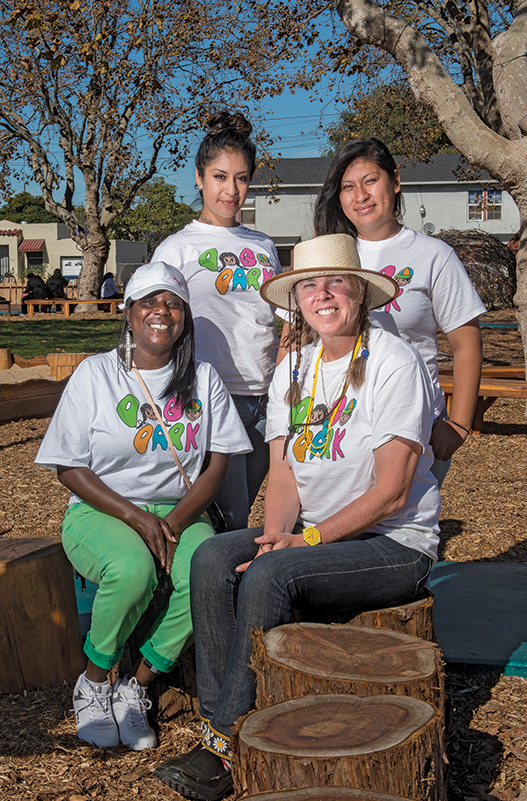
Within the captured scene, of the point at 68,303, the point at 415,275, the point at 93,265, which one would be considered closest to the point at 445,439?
the point at 415,275

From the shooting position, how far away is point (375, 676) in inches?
81.5

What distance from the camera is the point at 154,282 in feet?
9.48

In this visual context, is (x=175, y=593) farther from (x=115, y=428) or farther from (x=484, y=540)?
(x=484, y=540)

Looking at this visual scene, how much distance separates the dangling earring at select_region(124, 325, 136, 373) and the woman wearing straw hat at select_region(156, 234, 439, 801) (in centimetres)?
58

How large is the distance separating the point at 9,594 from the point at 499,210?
42159mm

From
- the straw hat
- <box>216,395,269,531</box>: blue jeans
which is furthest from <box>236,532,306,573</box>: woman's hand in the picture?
the straw hat

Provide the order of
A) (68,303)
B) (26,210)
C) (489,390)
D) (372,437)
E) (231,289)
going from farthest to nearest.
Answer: (26,210), (68,303), (489,390), (231,289), (372,437)

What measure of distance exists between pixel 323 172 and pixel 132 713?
1756 inches

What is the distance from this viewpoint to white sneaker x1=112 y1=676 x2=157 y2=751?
8.91ft

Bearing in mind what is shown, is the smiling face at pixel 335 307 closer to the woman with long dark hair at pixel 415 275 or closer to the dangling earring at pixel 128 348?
the woman with long dark hair at pixel 415 275

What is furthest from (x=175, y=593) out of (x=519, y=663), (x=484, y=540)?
(x=484, y=540)

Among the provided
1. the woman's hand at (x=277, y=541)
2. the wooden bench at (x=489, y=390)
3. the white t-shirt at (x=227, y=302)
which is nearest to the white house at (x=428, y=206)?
the wooden bench at (x=489, y=390)

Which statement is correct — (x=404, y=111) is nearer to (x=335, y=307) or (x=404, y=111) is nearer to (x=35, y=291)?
(x=335, y=307)

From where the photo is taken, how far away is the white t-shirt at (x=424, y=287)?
296cm
